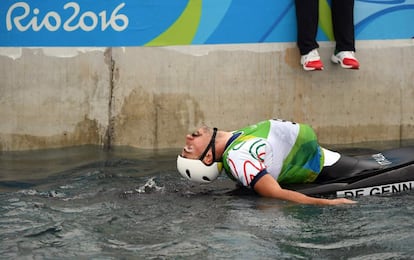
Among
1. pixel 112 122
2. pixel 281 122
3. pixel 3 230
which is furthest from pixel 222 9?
pixel 3 230

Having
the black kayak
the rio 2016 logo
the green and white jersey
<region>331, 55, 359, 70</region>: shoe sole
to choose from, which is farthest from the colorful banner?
the black kayak

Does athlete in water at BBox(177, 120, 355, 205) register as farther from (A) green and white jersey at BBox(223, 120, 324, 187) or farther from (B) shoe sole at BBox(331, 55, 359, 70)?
(B) shoe sole at BBox(331, 55, 359, 70)

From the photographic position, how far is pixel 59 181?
339 inches

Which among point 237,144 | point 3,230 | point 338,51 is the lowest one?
point 3,230

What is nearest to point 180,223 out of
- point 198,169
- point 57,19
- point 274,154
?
point 198,169

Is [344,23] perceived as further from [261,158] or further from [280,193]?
[280,193]

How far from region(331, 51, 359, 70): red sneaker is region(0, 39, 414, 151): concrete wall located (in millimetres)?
234

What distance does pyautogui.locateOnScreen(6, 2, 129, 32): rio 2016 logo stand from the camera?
384 inches

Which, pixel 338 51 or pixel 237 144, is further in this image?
pixel 338 51

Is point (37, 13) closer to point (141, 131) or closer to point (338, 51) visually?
point (141, 131)

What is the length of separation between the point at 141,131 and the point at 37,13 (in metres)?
1.79

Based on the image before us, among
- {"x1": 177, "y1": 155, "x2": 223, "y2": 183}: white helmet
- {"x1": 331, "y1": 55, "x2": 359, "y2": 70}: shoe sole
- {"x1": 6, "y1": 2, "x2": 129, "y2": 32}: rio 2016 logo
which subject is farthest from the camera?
{"x1": 331, "y1": 55, "x2": 359, "y2": 70}: shoe sole

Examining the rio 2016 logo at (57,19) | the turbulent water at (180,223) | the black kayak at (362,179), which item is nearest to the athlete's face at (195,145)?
the turbulent water at (180,223)

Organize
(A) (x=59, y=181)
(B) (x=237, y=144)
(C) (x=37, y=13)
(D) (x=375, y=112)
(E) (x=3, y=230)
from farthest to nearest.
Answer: (D) (x=375, y=112) < (C) (x=37, y=13) < (A) (x=59, y=181) < (B) (x=237, y=144) < (E) (x=3, y=230)
